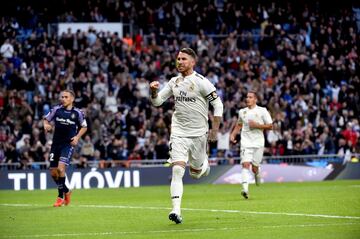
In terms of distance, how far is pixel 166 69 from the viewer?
3884 cm

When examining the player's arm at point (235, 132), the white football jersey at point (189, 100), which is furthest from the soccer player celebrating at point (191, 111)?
the player's arm at point (235, 132)

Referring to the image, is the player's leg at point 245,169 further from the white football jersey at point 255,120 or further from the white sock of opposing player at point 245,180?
the white football jersey at point 255,120

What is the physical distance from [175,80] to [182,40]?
26392 mm

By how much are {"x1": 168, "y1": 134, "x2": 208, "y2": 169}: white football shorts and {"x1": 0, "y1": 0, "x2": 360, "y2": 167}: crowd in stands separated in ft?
59.3

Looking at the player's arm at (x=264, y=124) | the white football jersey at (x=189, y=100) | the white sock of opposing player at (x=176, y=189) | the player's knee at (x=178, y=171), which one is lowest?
the white sock of opposing player at (x=176, y=189)

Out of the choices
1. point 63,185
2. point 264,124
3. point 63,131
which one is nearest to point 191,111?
point 63,185

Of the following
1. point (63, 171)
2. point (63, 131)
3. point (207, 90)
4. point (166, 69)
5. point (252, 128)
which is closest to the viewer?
point (207, 90)

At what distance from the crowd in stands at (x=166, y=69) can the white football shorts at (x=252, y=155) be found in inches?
436

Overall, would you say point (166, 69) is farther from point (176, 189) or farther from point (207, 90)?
point (176, 189)

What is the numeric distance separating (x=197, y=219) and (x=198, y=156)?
1.06 metres

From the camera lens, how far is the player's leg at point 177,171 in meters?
14.7

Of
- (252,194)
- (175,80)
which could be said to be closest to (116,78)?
(252,194)

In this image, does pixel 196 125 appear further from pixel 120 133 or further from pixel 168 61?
pixel 168 61

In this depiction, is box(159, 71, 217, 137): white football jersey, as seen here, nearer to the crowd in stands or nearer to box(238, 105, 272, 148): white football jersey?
box(238, 105, 272, 148): white football jersey
